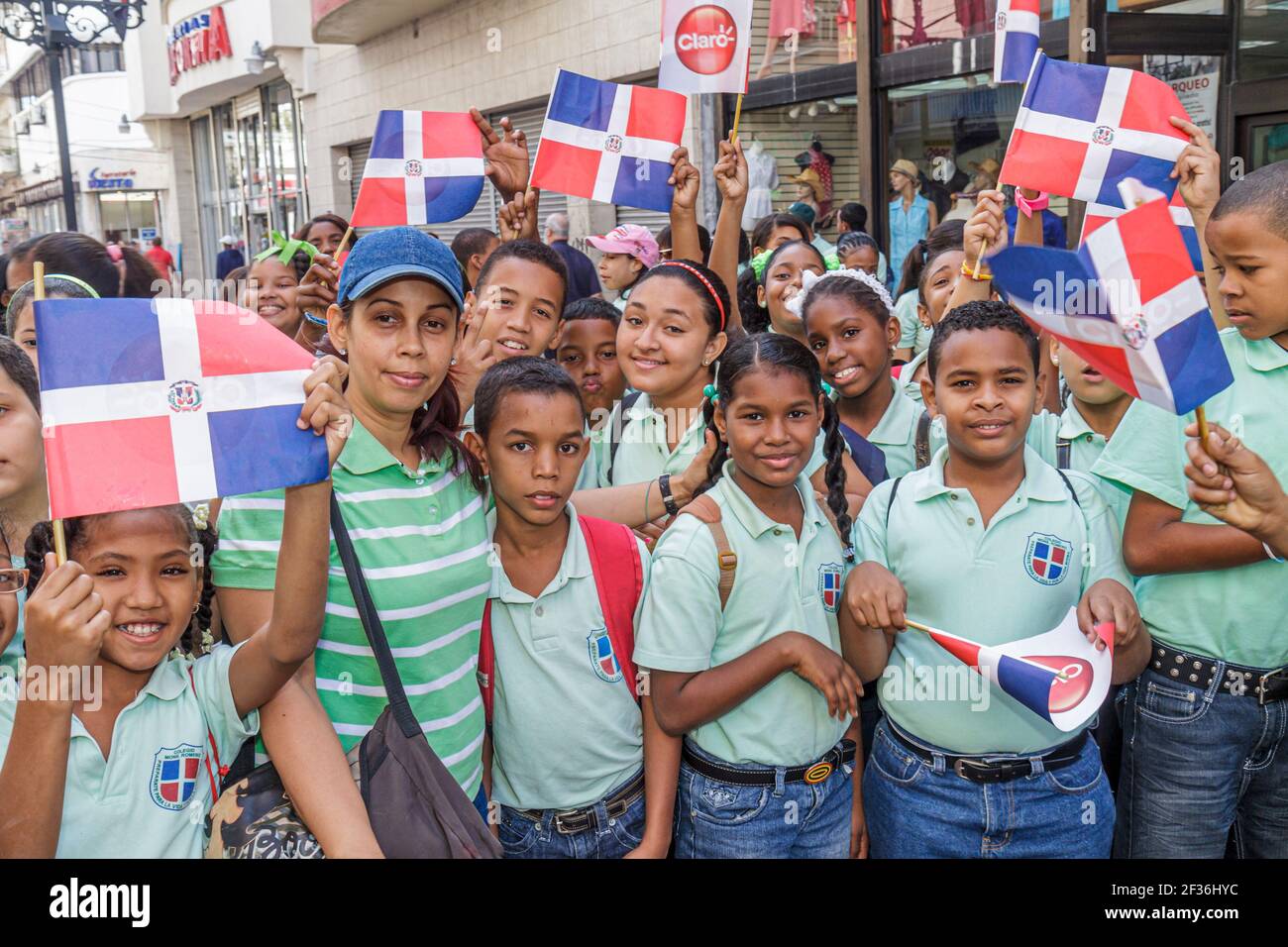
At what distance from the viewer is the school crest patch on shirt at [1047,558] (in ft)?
7.43

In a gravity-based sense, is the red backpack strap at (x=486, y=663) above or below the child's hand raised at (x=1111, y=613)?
below

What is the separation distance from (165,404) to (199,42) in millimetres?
23880

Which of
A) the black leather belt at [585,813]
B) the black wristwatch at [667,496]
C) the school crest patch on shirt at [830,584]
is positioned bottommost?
the black leather belt at [585,813]

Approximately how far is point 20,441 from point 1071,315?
6.71 ft

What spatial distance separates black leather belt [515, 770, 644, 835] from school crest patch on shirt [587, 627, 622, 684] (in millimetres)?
230

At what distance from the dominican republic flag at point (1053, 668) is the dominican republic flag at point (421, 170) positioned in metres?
2.92

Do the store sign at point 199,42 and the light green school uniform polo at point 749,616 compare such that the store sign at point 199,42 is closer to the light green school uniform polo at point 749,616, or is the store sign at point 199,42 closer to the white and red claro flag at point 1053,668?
the light green school uniform polo at point 749,616

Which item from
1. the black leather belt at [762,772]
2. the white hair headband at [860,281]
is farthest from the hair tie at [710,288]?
the black leather belt at [762,772]

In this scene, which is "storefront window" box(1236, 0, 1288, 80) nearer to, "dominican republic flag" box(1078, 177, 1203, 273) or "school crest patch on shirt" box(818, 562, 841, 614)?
"dominican republic flag" box(1078, 177, 1203, 273)

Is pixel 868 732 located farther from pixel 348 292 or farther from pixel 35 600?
pixel 35 600

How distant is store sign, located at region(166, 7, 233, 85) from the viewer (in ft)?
70.9

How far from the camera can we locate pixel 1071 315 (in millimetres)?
1814

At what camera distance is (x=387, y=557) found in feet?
6.82

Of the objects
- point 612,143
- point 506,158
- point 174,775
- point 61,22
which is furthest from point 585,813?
point 61,22
